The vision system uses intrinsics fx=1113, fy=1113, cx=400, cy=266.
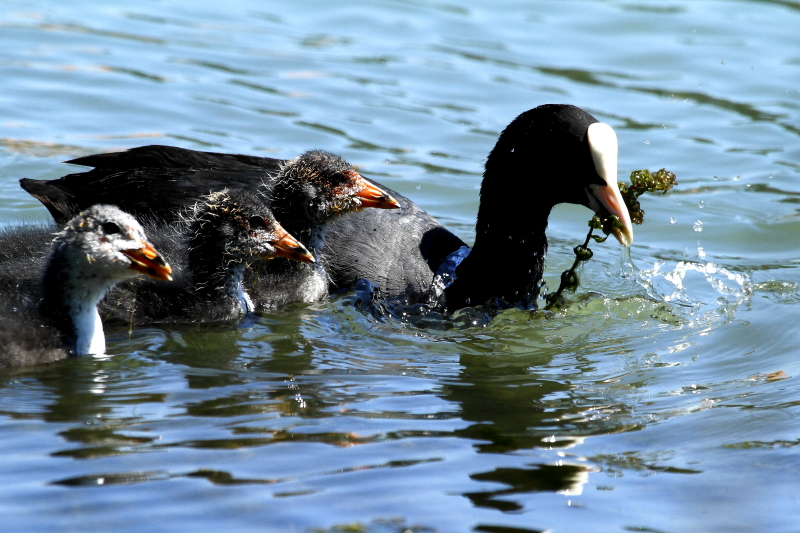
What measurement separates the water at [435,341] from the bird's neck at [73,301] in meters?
0.15

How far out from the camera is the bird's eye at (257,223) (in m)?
5.84

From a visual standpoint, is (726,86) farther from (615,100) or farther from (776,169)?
(776,169)

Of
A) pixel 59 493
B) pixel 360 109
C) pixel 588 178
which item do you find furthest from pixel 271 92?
pixel 59 493

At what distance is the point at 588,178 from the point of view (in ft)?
Answer: 19.7

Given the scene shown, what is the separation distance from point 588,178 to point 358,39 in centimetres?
719

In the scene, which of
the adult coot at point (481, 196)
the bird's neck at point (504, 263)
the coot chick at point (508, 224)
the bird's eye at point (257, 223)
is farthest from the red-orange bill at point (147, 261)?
the bird's neck at point (504, 263)

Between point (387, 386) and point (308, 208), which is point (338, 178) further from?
point (387, 386)

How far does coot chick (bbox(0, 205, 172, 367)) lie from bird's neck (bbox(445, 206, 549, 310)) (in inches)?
75.6

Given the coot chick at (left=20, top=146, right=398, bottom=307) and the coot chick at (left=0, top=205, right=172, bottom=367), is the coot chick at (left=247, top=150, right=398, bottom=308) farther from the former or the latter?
the coot chick at (left=0, top=205, right=172, bottom=367)

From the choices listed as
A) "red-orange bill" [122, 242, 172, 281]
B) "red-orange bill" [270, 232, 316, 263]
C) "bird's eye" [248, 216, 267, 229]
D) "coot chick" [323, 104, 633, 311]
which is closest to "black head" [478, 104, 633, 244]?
"coot chick" [323, 104, 633, 311]

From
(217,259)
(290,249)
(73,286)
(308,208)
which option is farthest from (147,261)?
(308,208)

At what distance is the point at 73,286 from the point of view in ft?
16.8

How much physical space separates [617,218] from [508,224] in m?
0.66

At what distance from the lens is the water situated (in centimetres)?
387
